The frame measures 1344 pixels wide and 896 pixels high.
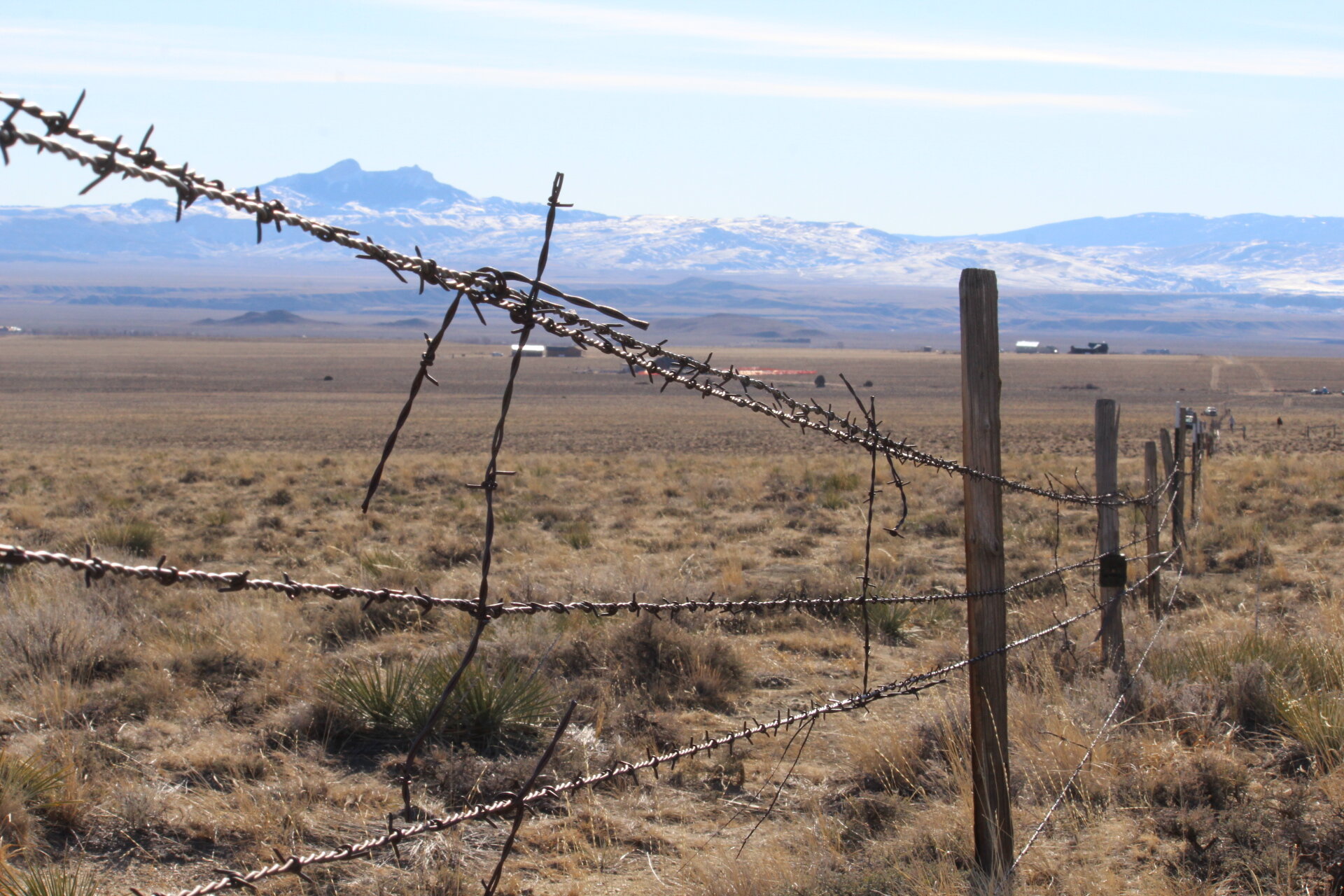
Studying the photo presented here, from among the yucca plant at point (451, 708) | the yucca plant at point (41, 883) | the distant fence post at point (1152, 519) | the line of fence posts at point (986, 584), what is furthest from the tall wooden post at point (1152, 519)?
the yucca plant at point (41, 883)

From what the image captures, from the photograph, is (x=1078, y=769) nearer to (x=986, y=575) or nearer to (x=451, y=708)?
(x=986, y=575)

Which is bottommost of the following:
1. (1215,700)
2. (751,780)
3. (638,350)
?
(751,780)

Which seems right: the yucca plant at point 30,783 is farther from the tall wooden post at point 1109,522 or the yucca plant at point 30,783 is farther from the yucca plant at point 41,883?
the tall wooden post at point 1109,522

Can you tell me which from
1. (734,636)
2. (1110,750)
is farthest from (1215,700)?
(734,636)

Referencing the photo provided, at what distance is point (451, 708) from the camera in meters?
5.85

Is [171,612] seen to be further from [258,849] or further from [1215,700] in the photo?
[1215,700]

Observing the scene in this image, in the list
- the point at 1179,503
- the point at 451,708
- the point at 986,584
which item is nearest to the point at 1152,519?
the point at 1179,503

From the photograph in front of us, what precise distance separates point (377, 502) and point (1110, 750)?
13.4 m

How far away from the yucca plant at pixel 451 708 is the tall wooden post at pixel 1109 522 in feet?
10.1

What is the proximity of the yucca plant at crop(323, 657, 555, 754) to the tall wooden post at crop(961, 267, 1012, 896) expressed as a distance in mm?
2677

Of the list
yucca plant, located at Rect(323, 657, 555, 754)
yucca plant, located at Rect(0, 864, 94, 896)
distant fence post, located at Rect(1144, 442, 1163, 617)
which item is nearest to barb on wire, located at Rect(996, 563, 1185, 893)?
distant fence post, located at Rect(1144, 442, 1163, 617)

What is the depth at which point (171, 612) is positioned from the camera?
8477 mm

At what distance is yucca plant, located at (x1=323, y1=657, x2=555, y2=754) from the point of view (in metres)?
5.82

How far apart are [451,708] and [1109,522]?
3637mm
